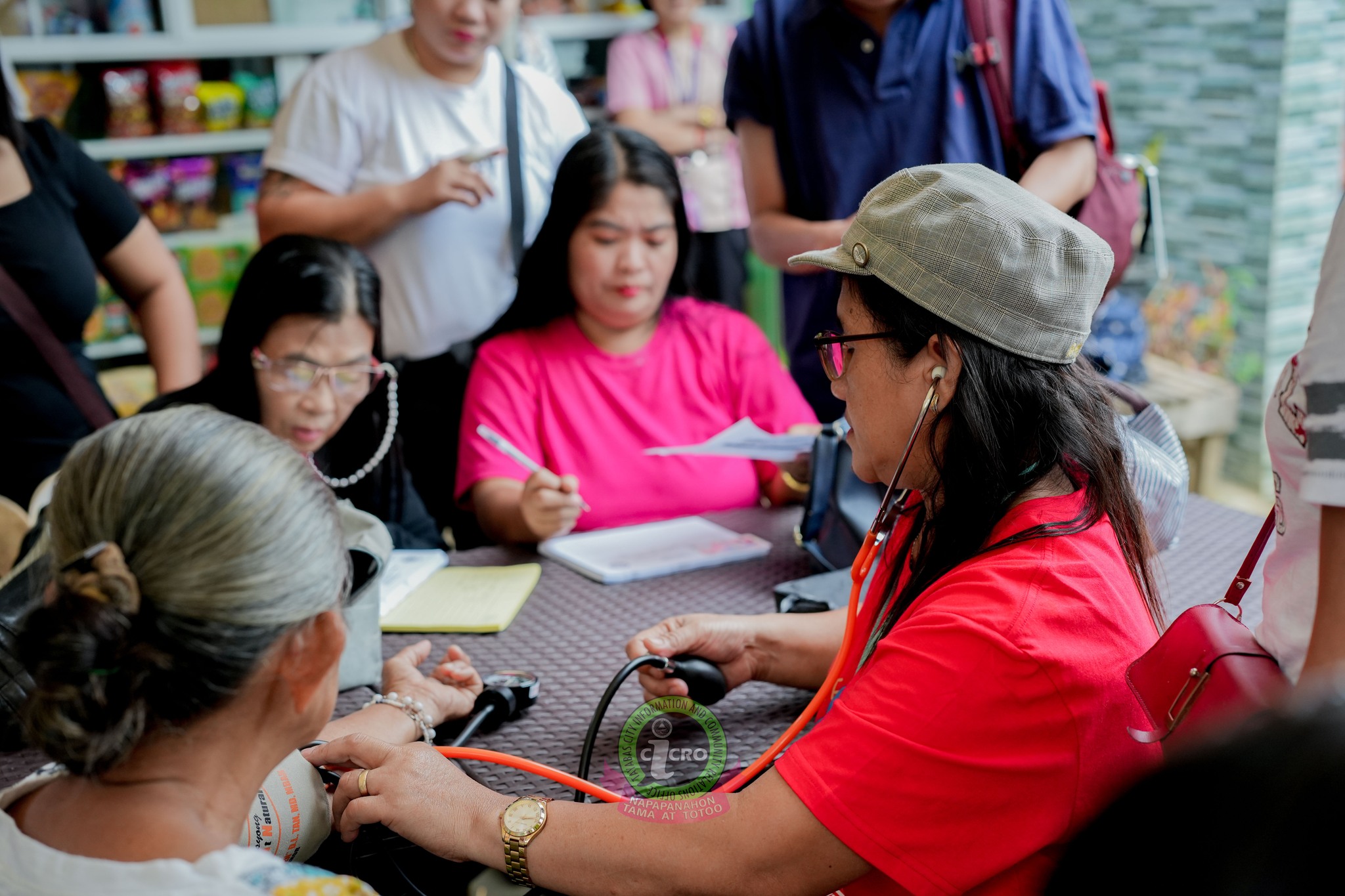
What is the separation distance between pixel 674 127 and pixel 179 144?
1.64 m

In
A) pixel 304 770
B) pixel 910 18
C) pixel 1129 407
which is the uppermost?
pixel 910 18

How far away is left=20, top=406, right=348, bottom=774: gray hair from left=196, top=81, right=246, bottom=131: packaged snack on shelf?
3.37 meters

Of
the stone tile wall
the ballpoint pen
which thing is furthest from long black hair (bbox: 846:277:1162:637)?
the stone tile wall

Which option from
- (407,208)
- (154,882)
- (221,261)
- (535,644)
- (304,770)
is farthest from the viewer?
(221,261)

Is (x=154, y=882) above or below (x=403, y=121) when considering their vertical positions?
below

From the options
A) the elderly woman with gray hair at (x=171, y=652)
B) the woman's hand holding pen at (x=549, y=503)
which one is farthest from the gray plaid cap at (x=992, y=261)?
the woman's hand holding pen at (x=549, y=503)

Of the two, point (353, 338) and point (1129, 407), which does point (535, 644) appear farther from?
point (1129, 407)

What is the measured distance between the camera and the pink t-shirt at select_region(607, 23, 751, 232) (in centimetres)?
387

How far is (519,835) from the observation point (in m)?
1.07

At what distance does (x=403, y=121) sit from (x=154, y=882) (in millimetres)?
1899

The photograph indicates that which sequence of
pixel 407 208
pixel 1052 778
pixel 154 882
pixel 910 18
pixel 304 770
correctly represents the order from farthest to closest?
pixel 407 208 → pixel 910 18 → pixel 304 770 → pixel 1052 778 → pixel 154 882

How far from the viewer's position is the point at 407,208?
230 centimetres

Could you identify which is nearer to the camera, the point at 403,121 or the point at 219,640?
the point at 219,640

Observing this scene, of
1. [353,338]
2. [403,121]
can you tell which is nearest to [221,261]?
[403,121]
